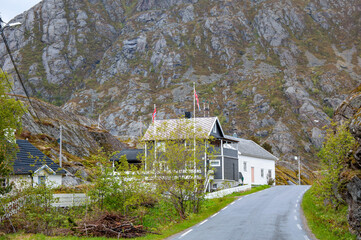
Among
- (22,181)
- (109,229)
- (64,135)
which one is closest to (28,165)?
(22,181)

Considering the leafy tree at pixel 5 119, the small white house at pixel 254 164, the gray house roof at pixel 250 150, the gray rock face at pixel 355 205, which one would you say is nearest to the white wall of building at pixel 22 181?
the leafy tree at pixel 5 119

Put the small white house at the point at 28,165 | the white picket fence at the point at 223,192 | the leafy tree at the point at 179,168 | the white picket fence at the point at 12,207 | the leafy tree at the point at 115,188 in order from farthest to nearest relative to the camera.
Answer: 1. the white picket fence at the point at 223,192
2. the small white house at the point at 28,165
3. the leafy tree at the point at 179,168
4. the leafy tree at the point at 115,188
5. the white picket fence at the point at 12,207

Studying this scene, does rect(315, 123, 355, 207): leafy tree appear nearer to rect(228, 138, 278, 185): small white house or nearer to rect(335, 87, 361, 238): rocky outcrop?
rect(335, 87, 361, 238): rocky outcrop

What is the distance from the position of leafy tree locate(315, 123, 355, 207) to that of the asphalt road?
2.53 meters

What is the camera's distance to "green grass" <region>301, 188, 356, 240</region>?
17.5 m

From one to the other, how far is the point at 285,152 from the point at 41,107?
70.2 metres

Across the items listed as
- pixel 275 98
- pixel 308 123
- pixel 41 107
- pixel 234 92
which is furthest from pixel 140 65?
pixel 41 107

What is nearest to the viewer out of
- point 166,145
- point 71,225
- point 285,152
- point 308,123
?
point 71,225

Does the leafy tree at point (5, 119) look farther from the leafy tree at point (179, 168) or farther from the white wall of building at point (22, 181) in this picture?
the leafy tree at point (179, 168)

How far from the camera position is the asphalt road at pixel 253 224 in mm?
17609

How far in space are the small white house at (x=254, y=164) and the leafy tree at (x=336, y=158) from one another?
3022 centimetres

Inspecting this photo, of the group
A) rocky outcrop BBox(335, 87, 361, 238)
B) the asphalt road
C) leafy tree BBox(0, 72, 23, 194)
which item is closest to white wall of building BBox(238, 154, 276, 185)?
the asphalt road

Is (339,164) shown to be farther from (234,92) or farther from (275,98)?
(234,92)

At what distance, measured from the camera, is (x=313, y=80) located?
159 m
